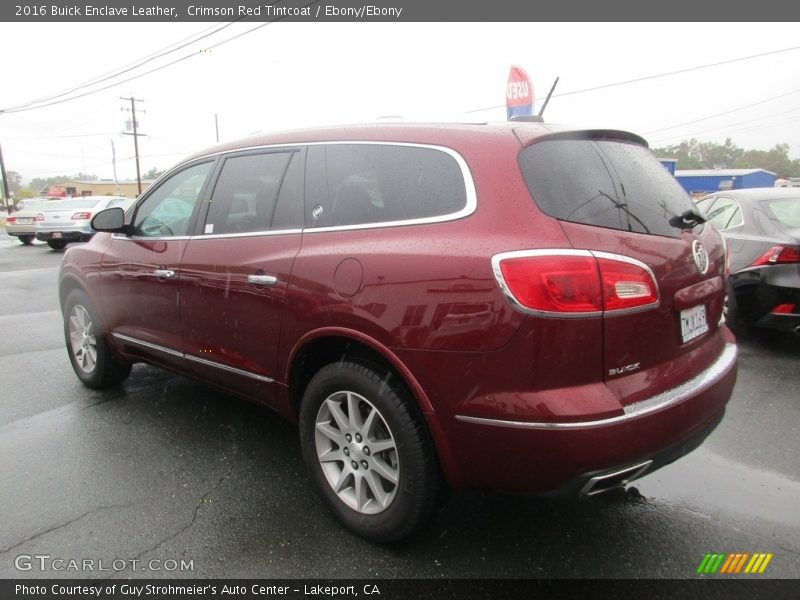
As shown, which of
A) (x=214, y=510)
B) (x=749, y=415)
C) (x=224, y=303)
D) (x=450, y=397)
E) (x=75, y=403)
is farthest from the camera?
(x=75, y=403)

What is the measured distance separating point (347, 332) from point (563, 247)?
0.94m

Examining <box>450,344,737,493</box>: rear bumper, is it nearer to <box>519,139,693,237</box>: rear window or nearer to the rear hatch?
the rear hatch

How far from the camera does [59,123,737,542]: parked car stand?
189cm

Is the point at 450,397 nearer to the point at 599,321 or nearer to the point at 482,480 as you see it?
the point at 482,480

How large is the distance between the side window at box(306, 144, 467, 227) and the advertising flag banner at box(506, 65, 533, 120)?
37.2 ft

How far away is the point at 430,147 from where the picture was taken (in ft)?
7.61

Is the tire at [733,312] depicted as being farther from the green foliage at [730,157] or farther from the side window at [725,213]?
the green foliage at [730,157]

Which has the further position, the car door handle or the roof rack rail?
the car door handle

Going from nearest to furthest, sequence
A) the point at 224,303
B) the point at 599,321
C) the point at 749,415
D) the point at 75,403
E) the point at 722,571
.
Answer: the point at 599,321 → the point at 722,571 → the point at 224,303 → the point at 749,415 → the point at 75,403

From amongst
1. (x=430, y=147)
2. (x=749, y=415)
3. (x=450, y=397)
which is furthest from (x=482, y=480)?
(x=749, y=415)

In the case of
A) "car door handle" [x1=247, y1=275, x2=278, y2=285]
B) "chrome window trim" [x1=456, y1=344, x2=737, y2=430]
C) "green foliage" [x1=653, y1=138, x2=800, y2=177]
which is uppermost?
"green foliage" [x1=653, y1=138, x2=800, y2=177]

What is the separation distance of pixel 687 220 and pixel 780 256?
2.98m

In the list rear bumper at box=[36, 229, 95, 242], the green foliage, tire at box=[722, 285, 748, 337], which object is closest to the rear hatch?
tire at box=[722, 285, 748, 337]

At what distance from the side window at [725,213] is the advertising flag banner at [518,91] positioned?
753 cm
